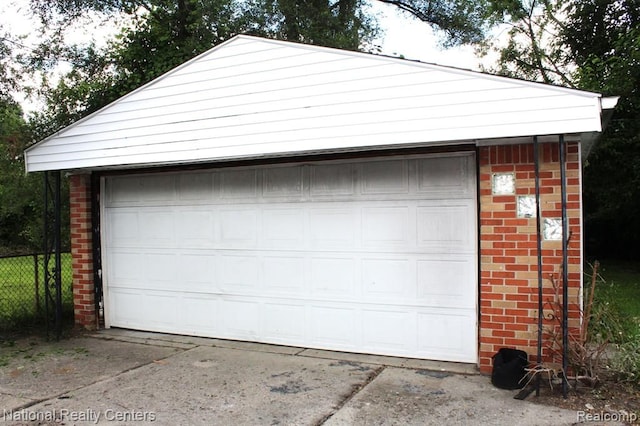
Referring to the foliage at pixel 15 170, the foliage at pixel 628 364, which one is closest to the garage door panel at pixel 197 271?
the foliage at pixel 628 364

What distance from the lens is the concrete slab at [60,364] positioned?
4582 millimetres

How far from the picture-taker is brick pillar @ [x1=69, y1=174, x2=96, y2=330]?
685cm

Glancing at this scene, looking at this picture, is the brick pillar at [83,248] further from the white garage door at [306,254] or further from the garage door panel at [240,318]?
the garage door panel at [240,318]

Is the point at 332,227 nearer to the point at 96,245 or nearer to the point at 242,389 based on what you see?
the point at 242,389

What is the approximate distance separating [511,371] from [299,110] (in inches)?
119

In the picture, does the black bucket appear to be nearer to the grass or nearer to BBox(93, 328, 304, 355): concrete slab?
the grass

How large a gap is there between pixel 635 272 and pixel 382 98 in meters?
11.8

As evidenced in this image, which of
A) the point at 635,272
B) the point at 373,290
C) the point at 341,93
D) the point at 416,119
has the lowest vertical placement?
the point at 635,272

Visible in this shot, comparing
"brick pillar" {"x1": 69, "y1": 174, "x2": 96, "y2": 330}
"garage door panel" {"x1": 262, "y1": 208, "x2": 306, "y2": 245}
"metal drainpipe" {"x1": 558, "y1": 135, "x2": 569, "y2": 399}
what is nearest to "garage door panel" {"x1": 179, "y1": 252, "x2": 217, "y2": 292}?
"garage door panel" {"x1": 262, "y1": 208, "x2": 306, "y2": 245}

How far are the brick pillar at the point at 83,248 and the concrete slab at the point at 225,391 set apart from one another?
206 centimetres

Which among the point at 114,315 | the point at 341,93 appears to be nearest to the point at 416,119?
the point at 341,93

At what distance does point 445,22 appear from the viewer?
585 inches

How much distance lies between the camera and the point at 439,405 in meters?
4.04

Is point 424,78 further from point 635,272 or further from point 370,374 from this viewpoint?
point 635,272
